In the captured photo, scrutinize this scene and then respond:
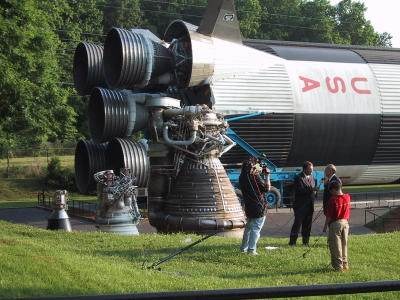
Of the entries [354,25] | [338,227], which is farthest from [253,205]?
[354,25]

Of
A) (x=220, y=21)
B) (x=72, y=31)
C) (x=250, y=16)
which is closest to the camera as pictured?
(x=220, y=21)

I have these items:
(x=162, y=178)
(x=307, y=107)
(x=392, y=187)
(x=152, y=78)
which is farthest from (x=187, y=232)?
(x=392, y=187)

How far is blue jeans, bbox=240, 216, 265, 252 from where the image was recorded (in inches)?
473

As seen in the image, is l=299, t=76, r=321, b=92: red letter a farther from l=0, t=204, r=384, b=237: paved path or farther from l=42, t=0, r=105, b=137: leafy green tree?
l=42, t=0, r=105, b=137: leafy green tree

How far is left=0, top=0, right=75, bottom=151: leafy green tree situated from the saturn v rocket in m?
8.46

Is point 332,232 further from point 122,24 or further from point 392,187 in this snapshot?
point 122,24

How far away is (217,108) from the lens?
24.4 m

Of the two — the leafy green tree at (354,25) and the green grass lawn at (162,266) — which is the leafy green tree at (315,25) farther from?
the green grass lawn at (162,266)

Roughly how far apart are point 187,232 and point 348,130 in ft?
43.6

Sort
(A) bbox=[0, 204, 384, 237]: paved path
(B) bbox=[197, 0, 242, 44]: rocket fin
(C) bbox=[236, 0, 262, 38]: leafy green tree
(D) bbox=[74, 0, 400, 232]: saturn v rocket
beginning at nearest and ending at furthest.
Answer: (D) bbox=[74, 0, 400, 232]: saturn v rocket < (A) bbox=[0, 204, 384, 237]: paved path < (B) bbox=[197, 0, 242, 44]: rocket fin < (C) bbox=[236, 0, 262, 38]: leafy green tree

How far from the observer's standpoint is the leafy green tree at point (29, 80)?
31438 mm

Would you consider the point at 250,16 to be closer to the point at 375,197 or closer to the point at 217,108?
the point at 375,197

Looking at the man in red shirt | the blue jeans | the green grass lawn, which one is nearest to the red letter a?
the green grass lawn

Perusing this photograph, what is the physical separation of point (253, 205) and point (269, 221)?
11.1 meters
